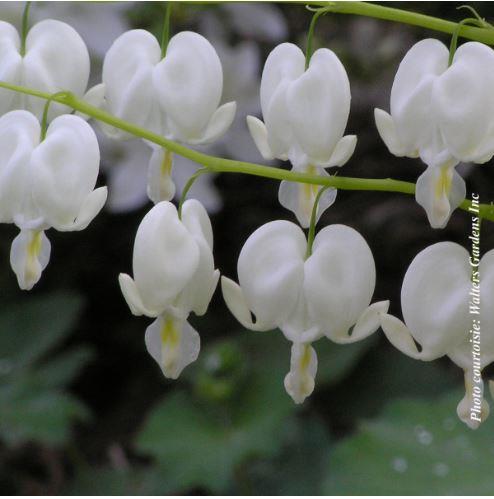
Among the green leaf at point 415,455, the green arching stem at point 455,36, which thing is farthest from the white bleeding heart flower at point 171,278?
Result: the green leaf at point 415,455

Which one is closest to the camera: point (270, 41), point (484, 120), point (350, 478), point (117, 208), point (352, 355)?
point (484, 120)

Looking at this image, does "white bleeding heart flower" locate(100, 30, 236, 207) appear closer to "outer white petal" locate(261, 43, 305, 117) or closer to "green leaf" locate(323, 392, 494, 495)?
"outer white petal" locate(261, 43, 305, 117)

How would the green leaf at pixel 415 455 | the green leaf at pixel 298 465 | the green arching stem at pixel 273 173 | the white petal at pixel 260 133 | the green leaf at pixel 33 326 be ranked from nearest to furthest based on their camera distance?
the green arching stem at pixel 273 173 < the white petal at pixel 260 133 < the green leaf at pixel 415 455 < the green leaf at pixel 298 465 < the green leaf at pixel 33 326

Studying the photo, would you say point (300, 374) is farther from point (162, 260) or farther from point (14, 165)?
point (14, 165)

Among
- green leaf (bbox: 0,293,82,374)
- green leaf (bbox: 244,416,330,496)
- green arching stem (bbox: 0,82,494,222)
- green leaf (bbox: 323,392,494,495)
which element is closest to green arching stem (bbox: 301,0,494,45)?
green arching stem (bbox: 0,82,494,222)

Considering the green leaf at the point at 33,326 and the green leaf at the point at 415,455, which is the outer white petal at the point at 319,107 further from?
the green leaf at the point at 33,326

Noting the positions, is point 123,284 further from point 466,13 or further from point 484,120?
point 466,13

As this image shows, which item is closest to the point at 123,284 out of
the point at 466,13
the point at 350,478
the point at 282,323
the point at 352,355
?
the point at 282,323
